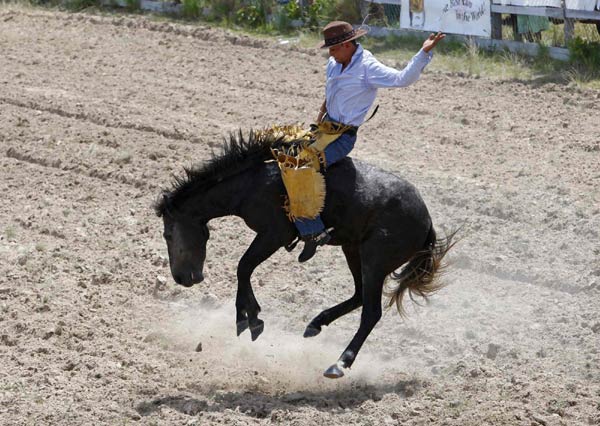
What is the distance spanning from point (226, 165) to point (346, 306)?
125 cm

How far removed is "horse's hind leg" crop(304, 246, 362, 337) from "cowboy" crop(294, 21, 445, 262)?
0.38m

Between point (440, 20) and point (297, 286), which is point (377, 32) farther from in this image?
point (297, 286)

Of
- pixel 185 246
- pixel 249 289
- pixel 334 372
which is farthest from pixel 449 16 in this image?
pixel 334 372

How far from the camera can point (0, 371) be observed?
23.1 ft

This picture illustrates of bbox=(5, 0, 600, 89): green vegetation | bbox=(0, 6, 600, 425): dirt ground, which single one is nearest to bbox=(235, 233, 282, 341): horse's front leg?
bbox=(0, 6, 600, 425): dirt ground

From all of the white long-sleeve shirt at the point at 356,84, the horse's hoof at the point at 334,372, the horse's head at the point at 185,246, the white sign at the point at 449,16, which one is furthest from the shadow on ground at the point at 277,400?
the white sign at the point at 449,16

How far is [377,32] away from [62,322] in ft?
33.4

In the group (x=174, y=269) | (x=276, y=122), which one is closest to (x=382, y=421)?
(x=174, y=269)

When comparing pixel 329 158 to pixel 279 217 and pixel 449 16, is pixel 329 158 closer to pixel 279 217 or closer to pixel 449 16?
pixel 279 217

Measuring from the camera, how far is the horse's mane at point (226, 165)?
23.4 feet

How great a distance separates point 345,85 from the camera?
23.0 ft

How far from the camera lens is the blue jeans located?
277 inches

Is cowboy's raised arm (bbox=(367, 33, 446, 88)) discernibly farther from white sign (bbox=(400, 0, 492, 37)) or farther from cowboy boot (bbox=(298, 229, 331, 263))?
white sign (bbox=(400, 0, 492, 37))

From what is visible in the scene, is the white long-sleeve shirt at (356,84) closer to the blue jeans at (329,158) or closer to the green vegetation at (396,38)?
the blue jeans at (329,158)
